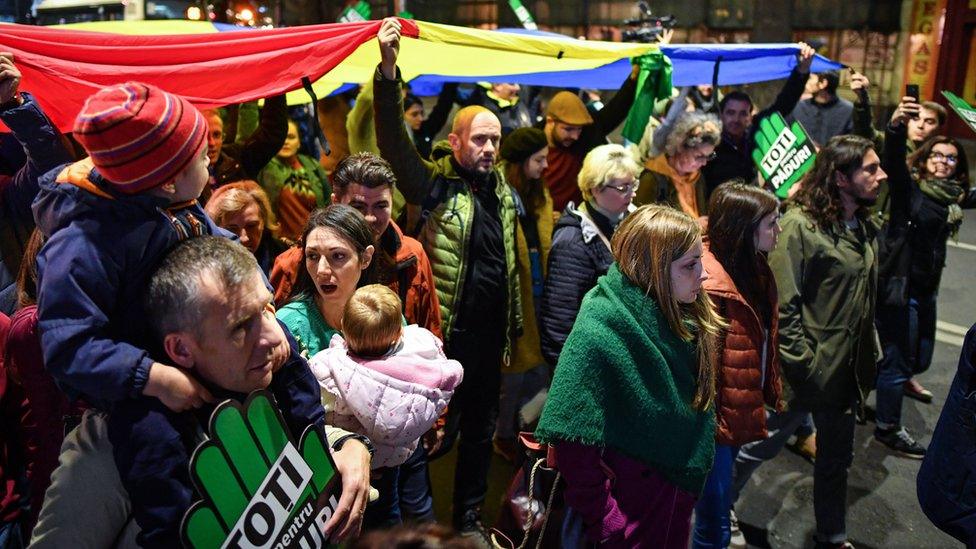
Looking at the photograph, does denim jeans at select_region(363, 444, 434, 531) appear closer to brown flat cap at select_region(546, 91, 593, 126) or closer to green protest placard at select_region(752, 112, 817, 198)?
brown flat cap at select_region(546, 91, 593, 126)

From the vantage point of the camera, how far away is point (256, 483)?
1.56 meters

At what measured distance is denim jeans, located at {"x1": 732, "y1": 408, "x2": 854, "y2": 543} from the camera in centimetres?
381

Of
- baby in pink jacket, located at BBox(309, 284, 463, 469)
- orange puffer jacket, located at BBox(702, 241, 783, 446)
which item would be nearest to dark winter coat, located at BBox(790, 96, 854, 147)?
orange puffer jacket, located at BBox(702, 241, 783, 446)

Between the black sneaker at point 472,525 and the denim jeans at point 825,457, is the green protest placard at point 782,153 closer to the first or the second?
the denim jeans at point 825,457

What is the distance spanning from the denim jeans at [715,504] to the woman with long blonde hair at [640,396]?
69 centimetres

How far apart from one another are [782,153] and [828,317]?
1.95 meters

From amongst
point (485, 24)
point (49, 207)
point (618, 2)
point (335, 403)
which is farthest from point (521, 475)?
point (485, 24)

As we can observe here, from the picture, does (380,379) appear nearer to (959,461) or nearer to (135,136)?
(135,136)

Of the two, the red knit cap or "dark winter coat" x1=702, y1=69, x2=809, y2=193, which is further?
"dark winter coat" x1=702, y1=69, x2=809, y2=193

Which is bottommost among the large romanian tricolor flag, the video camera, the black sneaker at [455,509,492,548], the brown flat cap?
the black sneaker at [455,509,492,548]

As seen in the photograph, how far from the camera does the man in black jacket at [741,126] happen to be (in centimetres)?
566

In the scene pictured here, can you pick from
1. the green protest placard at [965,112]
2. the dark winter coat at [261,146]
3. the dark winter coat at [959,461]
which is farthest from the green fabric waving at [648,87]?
the dark winter coat at [959,461]

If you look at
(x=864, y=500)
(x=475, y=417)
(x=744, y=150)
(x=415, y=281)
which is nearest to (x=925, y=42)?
(x=744, y=150)

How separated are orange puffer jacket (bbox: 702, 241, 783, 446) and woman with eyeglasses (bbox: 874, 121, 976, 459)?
7.63 feet
